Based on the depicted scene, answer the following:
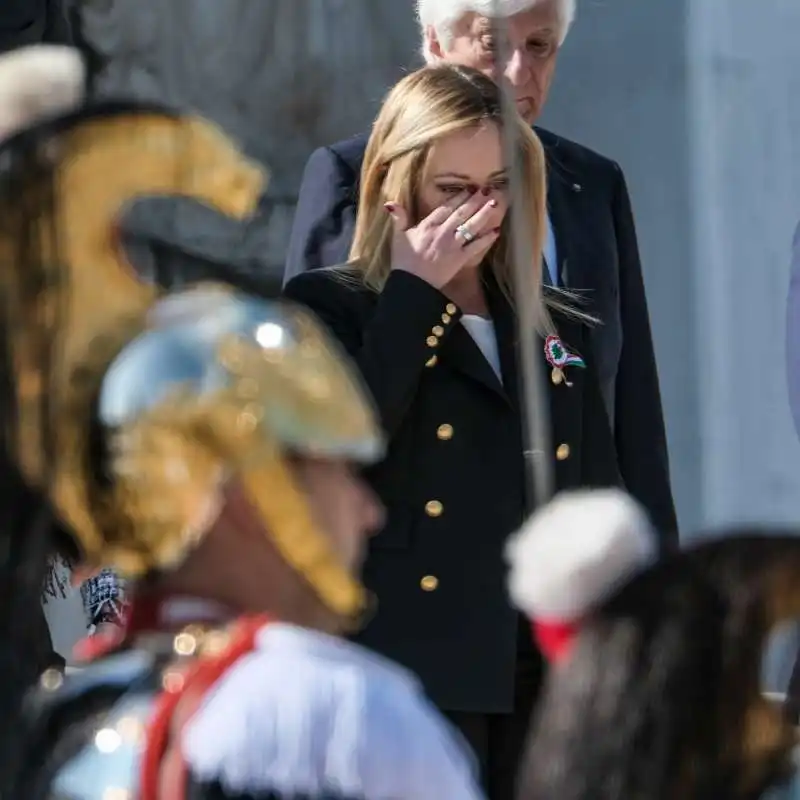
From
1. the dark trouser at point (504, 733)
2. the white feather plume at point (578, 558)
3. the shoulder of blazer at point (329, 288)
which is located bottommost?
the dark trouser at point (504, 733)

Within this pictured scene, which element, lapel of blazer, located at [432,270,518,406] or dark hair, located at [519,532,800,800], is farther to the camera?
lapel of blazer, located at [432,270,518,406]

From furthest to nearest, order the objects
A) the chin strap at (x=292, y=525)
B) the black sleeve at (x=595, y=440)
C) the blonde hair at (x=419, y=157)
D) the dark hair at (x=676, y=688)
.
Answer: the black sleeve at (x=595, y=440), the blonde hair at (x=419, y=157), the chin strap at (x=292, y=525), the dark hair at (x=676, y=688)

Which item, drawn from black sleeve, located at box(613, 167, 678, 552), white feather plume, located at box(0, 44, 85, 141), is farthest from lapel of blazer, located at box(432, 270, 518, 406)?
white feather plume, located at box(0, 44, 85, 141)

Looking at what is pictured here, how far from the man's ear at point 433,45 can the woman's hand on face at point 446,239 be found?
540 mm

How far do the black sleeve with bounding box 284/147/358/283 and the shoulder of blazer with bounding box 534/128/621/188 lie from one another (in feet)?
1.20

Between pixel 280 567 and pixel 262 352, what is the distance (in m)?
0.19

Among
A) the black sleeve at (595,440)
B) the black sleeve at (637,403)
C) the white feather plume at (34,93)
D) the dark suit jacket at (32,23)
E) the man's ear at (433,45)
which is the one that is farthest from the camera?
the dark suit jacket at (32,23)

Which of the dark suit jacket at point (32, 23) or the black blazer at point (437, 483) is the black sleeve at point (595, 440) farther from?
the dark suit jacket at point (32, 23)

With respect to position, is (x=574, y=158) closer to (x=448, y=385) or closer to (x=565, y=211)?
(x=565, y=211)

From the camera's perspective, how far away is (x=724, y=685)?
5.55 ft

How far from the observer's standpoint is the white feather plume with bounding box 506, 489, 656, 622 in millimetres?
Answer: 1740

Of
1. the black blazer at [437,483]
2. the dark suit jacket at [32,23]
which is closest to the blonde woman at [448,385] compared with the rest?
the black blazer at [437,483]

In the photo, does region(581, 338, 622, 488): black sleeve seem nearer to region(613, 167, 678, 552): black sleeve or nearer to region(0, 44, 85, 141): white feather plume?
region(613, 167, 678, 552): black sleeve

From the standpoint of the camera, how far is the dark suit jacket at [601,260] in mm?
3566
